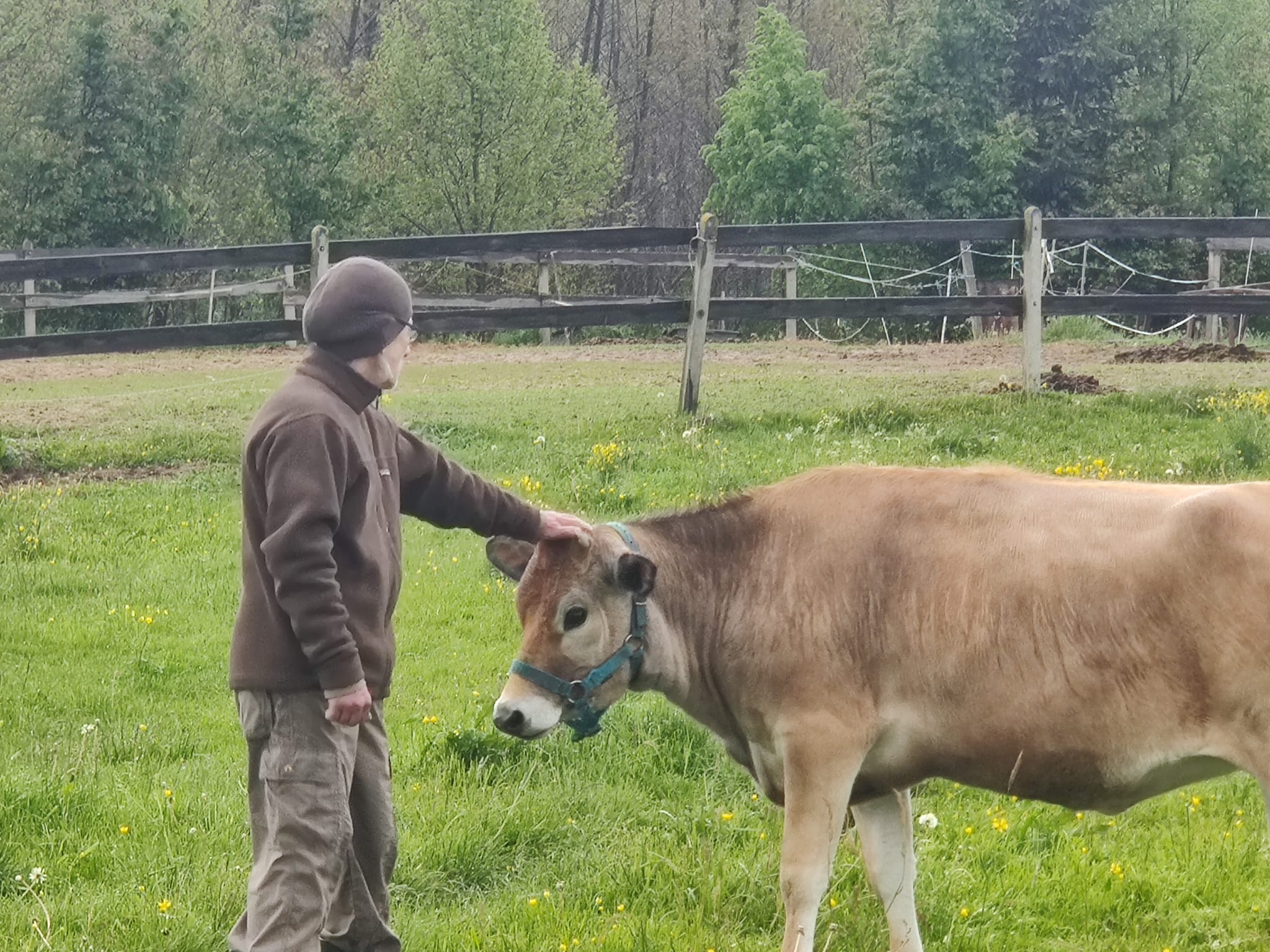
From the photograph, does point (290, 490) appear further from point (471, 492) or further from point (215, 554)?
point (215, 554)

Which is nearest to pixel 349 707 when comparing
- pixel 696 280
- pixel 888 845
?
pixel 888 845

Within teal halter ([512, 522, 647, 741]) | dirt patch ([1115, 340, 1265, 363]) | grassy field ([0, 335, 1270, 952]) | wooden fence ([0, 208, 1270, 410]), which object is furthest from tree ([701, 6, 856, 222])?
teal halter ([512, 522, 647, 741])

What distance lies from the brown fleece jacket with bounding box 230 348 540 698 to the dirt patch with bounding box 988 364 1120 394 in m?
10.6

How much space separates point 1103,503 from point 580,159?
34.2 meters

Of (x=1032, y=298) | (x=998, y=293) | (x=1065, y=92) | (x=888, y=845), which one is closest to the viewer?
(x=888, y=845)

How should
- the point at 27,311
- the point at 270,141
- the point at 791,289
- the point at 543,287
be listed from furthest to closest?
the point at 270,141 < the point at 27,311 < the point at 791,289 < the point at 543,287

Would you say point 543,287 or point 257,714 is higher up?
point 543,287

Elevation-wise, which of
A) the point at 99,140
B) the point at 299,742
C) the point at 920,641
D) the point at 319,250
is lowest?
the point at 299,742

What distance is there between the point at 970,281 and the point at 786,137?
31.6 feet

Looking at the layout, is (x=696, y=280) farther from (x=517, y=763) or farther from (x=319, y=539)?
(x=319, y=539)

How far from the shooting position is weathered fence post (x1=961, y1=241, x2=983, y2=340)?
26578mm

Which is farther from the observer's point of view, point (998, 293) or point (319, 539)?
point (998, 293)

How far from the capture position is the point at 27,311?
27.2 m

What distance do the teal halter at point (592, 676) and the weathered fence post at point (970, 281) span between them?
2234 centimetres
